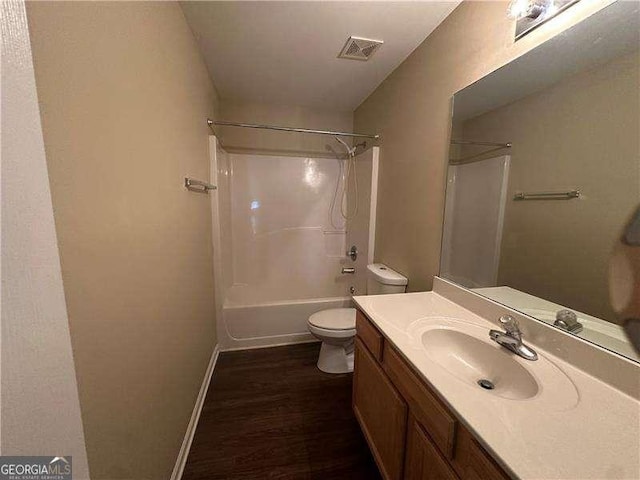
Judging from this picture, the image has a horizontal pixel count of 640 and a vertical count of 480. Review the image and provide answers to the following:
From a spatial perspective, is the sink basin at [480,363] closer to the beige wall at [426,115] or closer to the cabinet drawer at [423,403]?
the cabinet drawer at [423,403]

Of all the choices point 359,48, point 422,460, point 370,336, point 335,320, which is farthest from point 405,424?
point 359,48

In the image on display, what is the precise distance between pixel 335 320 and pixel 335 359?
33 centimetres

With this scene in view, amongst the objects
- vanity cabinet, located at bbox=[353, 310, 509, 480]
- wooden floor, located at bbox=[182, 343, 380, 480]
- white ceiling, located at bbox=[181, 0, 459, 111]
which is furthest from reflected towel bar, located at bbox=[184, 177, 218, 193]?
wooden floor, located at bbox=[182, 343, 380, 480]

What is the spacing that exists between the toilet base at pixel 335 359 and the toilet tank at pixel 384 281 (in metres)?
0.51

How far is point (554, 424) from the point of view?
57 centimetres

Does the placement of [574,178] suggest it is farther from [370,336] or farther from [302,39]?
[302,39]

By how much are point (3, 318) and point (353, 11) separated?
5.68ft

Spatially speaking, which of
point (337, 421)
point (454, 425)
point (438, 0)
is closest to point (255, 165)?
point (438, 0)

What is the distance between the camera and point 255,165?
2572 mm

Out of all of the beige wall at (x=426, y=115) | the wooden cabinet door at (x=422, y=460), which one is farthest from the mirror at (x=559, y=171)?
the wooden cabinet door at (x=422, y=460)

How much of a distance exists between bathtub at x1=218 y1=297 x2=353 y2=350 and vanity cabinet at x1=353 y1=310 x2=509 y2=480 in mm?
1051

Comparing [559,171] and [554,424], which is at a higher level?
[559,171]

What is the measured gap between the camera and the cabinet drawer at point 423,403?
66 centimetres

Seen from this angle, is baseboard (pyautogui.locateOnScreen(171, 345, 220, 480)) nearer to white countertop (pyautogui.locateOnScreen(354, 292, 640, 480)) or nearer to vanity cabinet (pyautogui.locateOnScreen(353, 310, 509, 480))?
vanity cabinet (pyautogui.locateOnScreen(353, 310, 509, 480))
